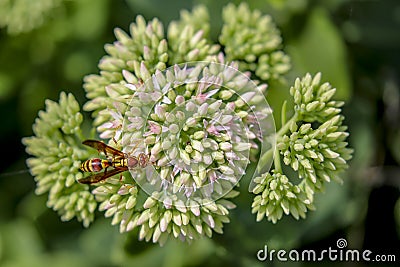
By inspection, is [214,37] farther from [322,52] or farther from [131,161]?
[131,161]

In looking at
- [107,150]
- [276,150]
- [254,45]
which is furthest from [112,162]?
[254,45]

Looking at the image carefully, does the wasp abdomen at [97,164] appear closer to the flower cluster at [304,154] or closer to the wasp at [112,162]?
the wasp at [112,162]

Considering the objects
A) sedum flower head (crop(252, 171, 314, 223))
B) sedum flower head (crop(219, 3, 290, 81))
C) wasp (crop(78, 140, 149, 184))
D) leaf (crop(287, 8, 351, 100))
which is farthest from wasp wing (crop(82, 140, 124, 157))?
leaf (crop(287, 8, 351, 100))

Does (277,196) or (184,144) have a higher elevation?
(184,144)

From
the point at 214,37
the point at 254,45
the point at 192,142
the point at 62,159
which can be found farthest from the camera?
the point at 214,37

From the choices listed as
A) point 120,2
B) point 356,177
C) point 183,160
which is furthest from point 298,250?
point 120,2

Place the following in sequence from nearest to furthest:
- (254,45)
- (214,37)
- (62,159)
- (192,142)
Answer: (192,142) → (62,159) → (254,45) → (214,37)

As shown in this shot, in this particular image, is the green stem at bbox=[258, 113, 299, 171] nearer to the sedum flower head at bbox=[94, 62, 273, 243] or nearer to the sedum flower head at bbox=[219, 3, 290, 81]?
the sedum flower head at bbox=[94, 62, 273, 243]

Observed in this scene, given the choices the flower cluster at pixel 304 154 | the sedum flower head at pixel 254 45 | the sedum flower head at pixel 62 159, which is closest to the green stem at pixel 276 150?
the flower cluster at pixel 304 154
